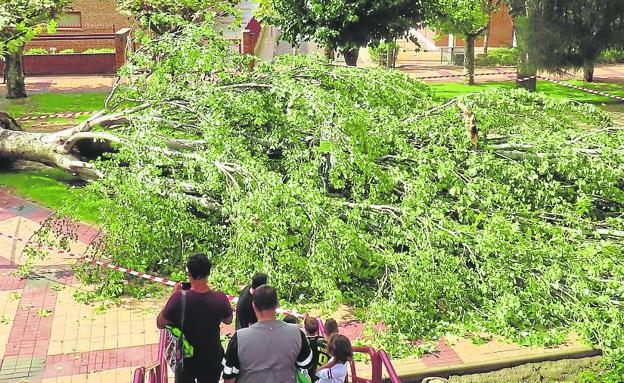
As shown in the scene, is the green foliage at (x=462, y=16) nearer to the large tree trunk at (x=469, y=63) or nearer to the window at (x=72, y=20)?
the large tree trunk at (x=469, y=63)

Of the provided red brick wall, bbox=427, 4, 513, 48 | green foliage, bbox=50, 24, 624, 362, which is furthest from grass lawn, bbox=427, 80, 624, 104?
green foliage, bbox=50, 24, 624, 362

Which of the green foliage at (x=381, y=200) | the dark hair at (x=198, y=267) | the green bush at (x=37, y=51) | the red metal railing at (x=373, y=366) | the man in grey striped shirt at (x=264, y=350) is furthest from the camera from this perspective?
the green bush at (x=37, y=51)

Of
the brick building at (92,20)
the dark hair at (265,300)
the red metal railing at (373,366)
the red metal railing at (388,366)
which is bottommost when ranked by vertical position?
the red metal railing at (373,366)

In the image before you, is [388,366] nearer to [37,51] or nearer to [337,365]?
[337,365]

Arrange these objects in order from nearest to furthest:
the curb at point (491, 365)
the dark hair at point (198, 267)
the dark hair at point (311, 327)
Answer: the dark hair at point (198, 267) < the dark hair at point (311, 327) < the curb at point (491, 365)

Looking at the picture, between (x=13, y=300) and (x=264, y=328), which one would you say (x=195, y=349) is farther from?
(x=13, y=300)

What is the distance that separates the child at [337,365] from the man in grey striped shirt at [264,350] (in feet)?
2.98

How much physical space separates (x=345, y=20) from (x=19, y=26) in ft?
25.4

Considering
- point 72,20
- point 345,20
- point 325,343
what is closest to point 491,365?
point 325,343

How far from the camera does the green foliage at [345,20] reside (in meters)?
17.1

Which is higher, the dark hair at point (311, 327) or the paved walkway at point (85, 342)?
the dark hair at point (311, 327)

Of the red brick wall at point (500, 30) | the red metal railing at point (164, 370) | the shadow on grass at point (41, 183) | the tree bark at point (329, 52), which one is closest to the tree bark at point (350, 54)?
the tree bark at point (329, 52)

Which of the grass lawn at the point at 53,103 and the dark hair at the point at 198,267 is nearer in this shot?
the dark hair at the point at 198,267

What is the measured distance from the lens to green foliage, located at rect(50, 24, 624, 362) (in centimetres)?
795
